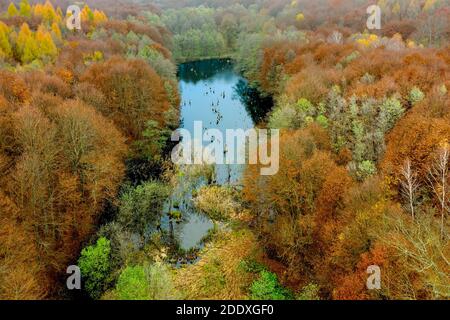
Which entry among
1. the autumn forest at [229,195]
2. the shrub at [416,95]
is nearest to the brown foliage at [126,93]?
the autumn forest at [229,195]

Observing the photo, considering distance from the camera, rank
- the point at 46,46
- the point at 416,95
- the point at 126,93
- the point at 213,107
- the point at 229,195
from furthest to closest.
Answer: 1. the point at 213,107
2. the point at 46,46
3. the point at 126,93
4. the point at 229,195
5. the point at 416,95

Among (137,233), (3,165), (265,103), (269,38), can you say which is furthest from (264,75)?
(3,165)

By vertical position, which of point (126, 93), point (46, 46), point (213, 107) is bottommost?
point (213, 107)

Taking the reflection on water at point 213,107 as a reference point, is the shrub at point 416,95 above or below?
above

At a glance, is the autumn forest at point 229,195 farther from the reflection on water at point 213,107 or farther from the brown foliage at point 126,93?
the reflection on water at point 213,107

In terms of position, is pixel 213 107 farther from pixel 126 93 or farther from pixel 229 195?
pixel 229 195

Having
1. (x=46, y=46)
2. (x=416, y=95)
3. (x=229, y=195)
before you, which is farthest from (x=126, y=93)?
(x=416, y=95)

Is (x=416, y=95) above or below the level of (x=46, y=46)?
below
